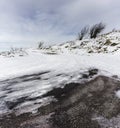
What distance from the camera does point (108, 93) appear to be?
3.81m

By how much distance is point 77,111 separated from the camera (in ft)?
10.4

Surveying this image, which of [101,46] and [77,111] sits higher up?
[101,46]

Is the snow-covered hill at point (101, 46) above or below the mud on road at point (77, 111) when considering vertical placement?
above

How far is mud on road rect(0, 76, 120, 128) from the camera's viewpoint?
111 inches

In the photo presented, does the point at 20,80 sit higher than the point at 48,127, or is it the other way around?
the point at 20,80

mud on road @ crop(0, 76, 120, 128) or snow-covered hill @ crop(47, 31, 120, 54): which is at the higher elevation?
snow-covered hill @ crop(47, 31, 120, 54)

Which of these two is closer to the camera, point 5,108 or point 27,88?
point 5,108

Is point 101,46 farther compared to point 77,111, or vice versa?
point 101,46

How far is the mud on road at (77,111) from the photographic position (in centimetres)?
281

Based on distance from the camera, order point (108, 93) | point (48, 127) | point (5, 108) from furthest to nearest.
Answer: point (108, 93)
point (5, 108)
point (48, 127)

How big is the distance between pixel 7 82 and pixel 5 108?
1.12 m

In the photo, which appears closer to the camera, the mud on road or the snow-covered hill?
the mud on road

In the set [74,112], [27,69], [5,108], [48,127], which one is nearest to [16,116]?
[5,108]

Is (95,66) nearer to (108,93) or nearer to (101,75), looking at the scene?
(101,75)
